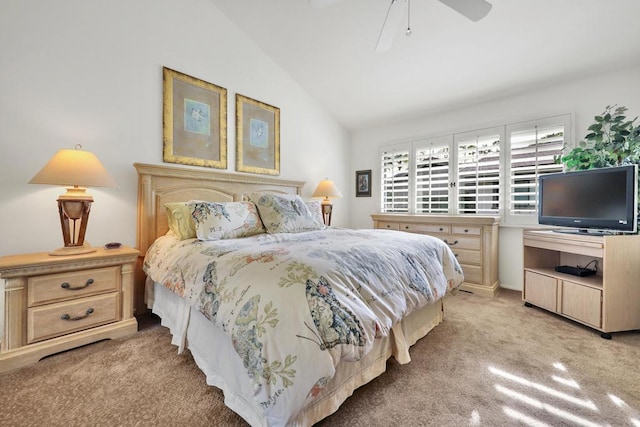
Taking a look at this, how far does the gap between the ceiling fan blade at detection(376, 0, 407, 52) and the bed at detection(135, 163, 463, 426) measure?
1528mm

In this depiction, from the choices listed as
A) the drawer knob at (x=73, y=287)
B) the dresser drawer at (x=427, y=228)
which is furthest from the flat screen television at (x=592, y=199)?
the drawer knob at (x=73, y=287)

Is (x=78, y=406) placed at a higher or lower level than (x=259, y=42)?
lower

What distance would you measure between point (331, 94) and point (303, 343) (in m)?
3.61

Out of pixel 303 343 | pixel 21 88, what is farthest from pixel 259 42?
pixel 303 343

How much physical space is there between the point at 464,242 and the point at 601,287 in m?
1.21

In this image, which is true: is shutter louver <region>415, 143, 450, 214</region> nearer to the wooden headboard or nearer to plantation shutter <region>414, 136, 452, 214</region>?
plantation shutter <region>414, 136, 452, 214</region>

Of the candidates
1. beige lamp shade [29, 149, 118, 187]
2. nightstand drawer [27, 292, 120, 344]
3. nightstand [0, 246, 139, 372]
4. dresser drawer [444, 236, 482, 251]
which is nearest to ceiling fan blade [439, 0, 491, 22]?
dresser drawer [444, 236, 482, 251]

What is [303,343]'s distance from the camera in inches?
37.4

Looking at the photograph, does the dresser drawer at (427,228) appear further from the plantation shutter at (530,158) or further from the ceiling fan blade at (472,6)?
the ceiling fan blade at (472,6)

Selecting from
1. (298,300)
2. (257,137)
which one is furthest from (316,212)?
(298,300)

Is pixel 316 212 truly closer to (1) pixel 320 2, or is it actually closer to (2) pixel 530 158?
(1) pixel 320 2

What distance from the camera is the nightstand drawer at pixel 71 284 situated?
167 centimetres

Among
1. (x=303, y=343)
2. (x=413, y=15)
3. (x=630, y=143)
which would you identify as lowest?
(x=303, y=343)

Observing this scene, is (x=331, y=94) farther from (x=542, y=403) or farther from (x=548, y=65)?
(x=542, y=403)
